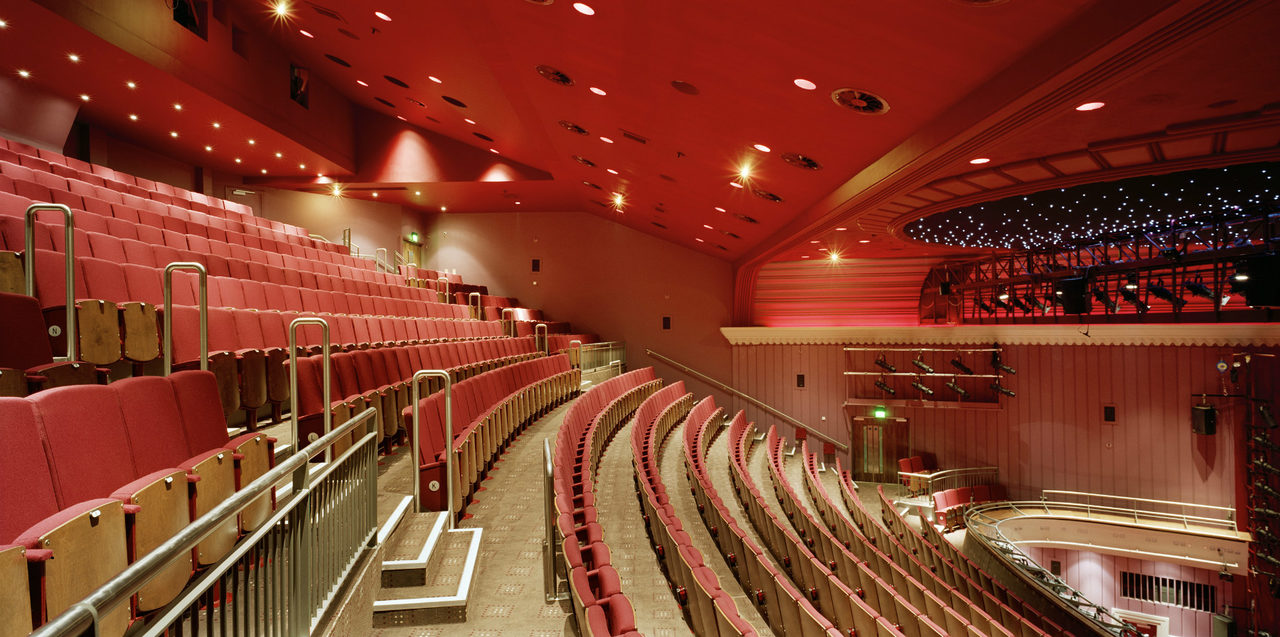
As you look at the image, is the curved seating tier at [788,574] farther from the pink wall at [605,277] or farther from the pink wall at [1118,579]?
the pink wall at [1118,579]

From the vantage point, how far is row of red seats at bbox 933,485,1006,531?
4.57 m

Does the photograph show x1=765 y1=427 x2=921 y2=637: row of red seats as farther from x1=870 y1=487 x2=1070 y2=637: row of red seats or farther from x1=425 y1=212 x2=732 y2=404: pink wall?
x1=425 y1=212 x2=732 y2=404: pink wall

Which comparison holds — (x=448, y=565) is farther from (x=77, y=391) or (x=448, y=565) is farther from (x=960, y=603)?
(x=960, y=603)

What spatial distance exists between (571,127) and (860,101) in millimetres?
1673

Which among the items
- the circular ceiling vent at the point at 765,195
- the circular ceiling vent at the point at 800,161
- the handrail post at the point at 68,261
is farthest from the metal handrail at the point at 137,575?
the circular ceiling vent at the point at 765,195

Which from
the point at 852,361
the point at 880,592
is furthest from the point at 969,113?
the point at 852,361

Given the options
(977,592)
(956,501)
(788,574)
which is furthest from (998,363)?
(788,574)

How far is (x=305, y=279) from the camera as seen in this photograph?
2.86 meters

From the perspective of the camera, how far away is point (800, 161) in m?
2.34

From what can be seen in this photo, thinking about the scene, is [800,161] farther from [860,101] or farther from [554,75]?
[554,75]

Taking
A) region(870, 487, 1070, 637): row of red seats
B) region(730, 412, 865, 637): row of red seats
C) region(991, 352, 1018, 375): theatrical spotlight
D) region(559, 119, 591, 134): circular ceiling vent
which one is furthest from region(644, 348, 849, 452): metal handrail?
region(559, 119, 591, 134): circular ceiling vent

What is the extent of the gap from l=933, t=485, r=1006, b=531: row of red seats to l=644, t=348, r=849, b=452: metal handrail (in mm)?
833

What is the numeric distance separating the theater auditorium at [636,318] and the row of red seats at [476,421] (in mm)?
22

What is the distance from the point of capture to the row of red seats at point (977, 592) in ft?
9.22
